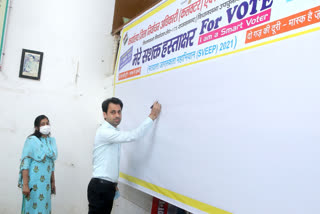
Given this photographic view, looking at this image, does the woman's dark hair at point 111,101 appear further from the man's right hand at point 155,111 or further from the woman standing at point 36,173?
the woman standing at point 36,173

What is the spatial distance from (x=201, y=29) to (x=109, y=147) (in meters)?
1.07

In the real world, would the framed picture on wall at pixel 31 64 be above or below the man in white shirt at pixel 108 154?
above

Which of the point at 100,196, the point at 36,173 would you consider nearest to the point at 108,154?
the point at 100,196

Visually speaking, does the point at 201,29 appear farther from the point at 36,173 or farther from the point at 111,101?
the point at 36,173

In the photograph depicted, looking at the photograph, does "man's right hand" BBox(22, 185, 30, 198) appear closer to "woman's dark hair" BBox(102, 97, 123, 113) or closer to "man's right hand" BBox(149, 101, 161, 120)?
"woman's dark hair" BBox(102, 97, 123, 113)

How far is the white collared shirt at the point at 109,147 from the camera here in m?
2.36

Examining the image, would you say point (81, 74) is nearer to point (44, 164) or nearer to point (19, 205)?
point (44, 164)

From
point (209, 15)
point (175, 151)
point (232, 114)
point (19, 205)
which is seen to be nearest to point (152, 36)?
point (209, 15)

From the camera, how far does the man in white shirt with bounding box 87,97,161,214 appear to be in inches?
93.4

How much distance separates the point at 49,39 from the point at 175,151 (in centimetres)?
241

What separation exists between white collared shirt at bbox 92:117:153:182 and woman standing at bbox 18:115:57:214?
0.71 m

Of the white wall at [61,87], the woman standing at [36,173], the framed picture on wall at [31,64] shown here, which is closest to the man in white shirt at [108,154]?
the woman standing at [36,173]

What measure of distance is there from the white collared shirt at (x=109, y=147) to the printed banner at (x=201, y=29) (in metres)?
0.48

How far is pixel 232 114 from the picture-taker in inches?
66.8
